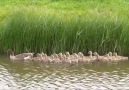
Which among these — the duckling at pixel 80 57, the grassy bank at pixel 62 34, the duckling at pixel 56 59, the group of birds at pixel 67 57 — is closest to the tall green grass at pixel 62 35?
the grassy bank at pixel 62 34

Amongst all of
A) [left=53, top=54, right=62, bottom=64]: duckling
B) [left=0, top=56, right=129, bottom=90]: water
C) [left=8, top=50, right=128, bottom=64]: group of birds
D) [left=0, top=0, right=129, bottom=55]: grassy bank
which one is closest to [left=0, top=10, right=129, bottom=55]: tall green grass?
[left=0, top=0, right=129, bottom=55]: grassy bank

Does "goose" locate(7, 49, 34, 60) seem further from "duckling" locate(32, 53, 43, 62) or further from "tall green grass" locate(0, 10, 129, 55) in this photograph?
"tall green grass" locate(0, 10, 129, 55)

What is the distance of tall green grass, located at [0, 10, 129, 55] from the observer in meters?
15.9

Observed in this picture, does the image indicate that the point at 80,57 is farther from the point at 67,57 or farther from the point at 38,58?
the point at 38,58

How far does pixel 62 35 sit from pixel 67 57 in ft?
3.23

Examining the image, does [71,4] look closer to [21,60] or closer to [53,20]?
[53,20]

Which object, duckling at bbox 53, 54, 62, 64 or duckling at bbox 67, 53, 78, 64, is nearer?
duckling at bbox 53, 54, 62, 64

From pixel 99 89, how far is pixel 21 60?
13.0ft

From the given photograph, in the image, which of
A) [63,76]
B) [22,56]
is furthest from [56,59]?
[63,76]

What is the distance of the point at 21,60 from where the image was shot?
50.1 ft

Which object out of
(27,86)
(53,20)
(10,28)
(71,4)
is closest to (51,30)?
(53,20)

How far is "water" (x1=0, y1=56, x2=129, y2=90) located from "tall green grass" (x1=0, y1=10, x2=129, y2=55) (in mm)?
981

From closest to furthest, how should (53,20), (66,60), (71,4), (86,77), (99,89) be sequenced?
(99,89) → (86,77) → (66,60) → (53,20) → (71,4)

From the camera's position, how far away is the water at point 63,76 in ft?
40.5
